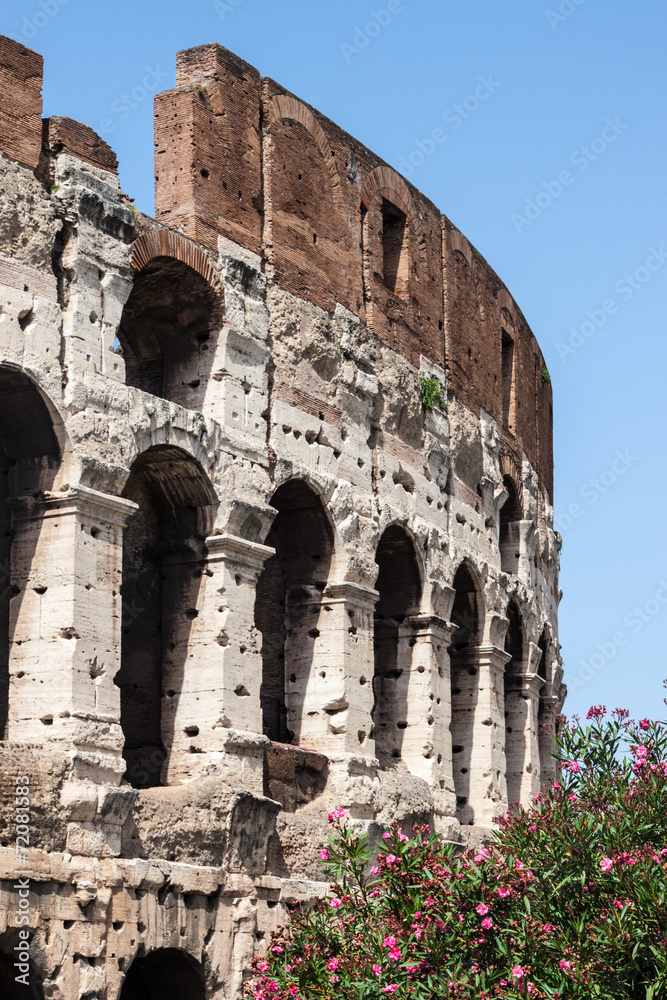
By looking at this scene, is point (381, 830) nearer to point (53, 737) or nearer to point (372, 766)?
point (372, 766)

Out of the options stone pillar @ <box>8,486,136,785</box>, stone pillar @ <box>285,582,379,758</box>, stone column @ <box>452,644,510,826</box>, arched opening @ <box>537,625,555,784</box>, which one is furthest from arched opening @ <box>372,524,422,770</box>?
arched opening @ <box>537,625,555,784</box>

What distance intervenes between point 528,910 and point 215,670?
17.1 feet

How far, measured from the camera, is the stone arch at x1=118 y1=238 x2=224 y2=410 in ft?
51.4

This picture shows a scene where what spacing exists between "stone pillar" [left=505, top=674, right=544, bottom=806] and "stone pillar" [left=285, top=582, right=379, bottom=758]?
20.5ft

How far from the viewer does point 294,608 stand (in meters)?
17.3

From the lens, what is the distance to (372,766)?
1709 centimetres

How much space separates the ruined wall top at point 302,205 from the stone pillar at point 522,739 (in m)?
3.69

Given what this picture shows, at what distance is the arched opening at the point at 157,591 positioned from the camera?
1538cm

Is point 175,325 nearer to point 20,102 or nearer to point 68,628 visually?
point 20,102

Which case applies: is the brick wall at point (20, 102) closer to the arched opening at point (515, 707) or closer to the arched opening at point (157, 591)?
the arched opening at point (157, 591)

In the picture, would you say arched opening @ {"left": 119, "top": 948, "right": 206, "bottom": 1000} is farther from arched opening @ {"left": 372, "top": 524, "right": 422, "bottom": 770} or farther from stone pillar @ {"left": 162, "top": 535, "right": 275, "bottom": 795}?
arched opening @ {"left": 372, "top": 524, "right": 422, "bottom": 770}

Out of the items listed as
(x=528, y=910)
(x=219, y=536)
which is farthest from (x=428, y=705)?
(x=528, y=910)

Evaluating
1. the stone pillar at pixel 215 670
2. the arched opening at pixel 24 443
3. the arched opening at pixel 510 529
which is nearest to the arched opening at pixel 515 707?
the arched opening at pixel 510 529

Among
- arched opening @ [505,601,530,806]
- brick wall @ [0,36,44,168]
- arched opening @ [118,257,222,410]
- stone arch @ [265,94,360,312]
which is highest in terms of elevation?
stone arch @ [265,94,360,312]
